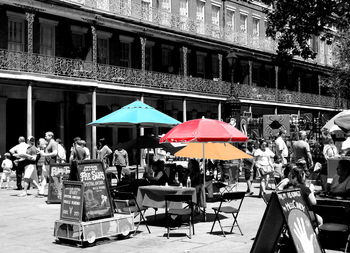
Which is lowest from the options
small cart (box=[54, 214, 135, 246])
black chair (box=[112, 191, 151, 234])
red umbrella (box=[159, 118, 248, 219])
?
small cart (box=[54, 214, 135, 246])

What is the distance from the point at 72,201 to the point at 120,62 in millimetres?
21139

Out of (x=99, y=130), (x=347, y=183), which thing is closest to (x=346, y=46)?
(x=99, y=130)

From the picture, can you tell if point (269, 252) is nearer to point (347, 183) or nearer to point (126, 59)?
point (347, 183)

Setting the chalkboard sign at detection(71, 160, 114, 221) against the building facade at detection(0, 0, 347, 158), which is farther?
the building facade at detection(0, 0, 347, 158)

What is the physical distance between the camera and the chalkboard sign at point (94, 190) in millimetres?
8727

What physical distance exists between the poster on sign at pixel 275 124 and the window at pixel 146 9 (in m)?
9.27

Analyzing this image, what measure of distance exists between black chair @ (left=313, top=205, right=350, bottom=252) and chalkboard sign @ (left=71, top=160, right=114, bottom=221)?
3.50 metres

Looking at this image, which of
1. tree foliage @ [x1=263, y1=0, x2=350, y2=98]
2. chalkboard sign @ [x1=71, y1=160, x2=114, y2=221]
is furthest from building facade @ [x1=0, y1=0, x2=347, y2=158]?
chalkboard sign @ [x1=71, y1=160, x2=114, y2=221]

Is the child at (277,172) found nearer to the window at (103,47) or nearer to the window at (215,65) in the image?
the window at (103,47)

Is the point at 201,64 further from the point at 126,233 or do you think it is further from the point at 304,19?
the point at 126,233

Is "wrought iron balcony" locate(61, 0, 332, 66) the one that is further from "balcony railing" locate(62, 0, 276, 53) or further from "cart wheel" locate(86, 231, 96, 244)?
"cart wheel" locate(86, 231, 96, 244)

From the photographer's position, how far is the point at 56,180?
14.1 m

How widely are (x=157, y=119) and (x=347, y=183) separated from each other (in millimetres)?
4880

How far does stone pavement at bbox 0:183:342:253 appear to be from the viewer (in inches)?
323
